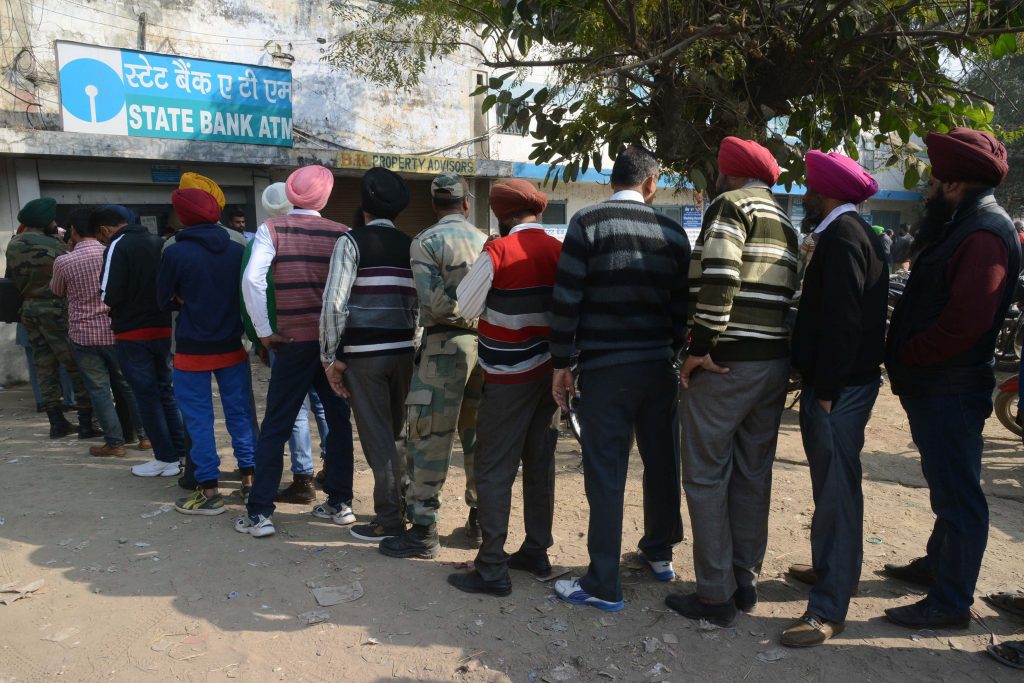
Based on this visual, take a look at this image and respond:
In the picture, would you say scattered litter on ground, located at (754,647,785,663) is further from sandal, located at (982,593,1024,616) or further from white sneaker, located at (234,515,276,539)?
white sneaker, located at (234,515,276,539)

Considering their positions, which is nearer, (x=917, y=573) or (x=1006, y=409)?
(x=917, y=573)

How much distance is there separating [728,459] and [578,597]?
0.91 m

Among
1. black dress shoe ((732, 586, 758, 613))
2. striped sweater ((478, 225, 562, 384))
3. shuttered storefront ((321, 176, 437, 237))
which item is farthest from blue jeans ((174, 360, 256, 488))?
shuttered storefront ((321, 176, 437, 237))

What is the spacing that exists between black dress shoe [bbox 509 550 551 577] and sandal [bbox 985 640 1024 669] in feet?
6.05

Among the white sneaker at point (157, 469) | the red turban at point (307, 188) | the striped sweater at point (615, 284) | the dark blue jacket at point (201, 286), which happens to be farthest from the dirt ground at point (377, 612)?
the red turban at point (307, 188)

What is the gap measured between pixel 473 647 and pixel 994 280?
97.3 inches

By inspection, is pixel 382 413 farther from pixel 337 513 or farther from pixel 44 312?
pixel 44 312

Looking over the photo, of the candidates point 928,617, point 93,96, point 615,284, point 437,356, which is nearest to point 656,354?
point 615,284

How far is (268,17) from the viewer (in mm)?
11578

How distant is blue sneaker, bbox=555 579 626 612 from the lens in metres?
3.32

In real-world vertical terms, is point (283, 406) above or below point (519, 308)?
below

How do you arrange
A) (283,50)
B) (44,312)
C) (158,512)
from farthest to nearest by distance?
(283,50) → (44,312) → (158,512)

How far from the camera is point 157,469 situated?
5148 mm

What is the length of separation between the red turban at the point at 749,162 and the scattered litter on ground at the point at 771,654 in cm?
191
